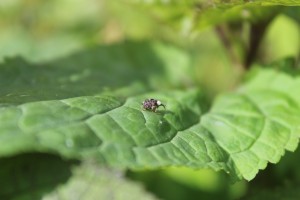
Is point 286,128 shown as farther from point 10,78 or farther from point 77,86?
point 10,78

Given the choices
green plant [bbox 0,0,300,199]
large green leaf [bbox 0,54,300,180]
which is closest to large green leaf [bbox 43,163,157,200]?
green plant [bbox 0,0,300,199]

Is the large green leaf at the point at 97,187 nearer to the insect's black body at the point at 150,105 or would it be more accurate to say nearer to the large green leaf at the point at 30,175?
the large green leaf at the point at 30,175

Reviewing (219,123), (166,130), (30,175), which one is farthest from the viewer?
(30,175)

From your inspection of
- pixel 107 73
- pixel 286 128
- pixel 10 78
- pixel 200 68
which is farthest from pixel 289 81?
pixel 200 68

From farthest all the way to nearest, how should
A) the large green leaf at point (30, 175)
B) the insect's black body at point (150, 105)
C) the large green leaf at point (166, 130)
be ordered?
the large green leaf at point (30, 175) < the insect's black body at point (150, 105) < the large green leaf at point (166, 130)

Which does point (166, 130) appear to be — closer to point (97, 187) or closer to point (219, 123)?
point (219, 123)

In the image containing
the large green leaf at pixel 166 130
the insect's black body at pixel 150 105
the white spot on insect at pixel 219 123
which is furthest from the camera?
the white spot on insect at pixel 219 123

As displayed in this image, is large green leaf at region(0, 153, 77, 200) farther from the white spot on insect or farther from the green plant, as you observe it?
the white spot on insect

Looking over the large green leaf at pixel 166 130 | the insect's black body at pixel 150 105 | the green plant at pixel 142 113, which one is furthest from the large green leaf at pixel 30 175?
the insect's black body at pixel 150 105

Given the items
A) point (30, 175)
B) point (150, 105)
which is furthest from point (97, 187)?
point (150, 105)
